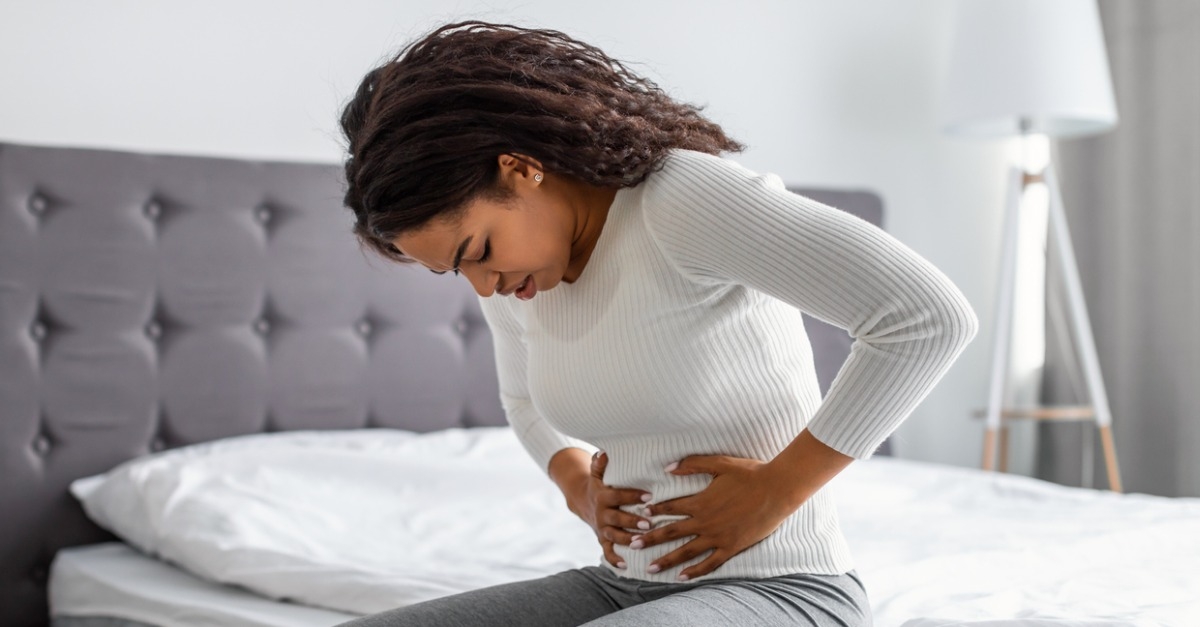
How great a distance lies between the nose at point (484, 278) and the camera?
3.62 ft

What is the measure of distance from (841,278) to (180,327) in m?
1.60

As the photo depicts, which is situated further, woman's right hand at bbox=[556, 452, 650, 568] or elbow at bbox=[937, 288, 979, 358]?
woman's right hand at bbox=[556, 452, 650, 568]

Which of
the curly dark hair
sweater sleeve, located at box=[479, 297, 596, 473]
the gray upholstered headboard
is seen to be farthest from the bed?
the curly dark hair

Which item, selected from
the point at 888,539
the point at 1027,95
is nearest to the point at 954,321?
the point at 888,539

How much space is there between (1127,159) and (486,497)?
6.97 feet

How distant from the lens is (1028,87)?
9.10 ft

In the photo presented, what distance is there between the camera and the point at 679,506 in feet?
3.50

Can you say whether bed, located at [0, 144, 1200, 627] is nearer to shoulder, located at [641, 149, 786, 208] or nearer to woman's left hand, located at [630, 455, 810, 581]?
woman's left hand, located at [630, 455, 810, 581]

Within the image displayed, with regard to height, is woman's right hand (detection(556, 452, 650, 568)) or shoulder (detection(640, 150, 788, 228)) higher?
shoulder (detection(640, 150, 788, 228))

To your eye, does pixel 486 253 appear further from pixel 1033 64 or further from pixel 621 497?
pixel 1033 64

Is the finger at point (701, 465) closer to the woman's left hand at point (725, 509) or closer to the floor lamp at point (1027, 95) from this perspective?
the woman's left hand at point (725, 509)

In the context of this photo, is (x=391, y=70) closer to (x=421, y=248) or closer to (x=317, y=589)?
(x=421, y=248)

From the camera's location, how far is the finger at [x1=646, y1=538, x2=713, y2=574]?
3.43ft

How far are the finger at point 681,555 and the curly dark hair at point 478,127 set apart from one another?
350 mm
